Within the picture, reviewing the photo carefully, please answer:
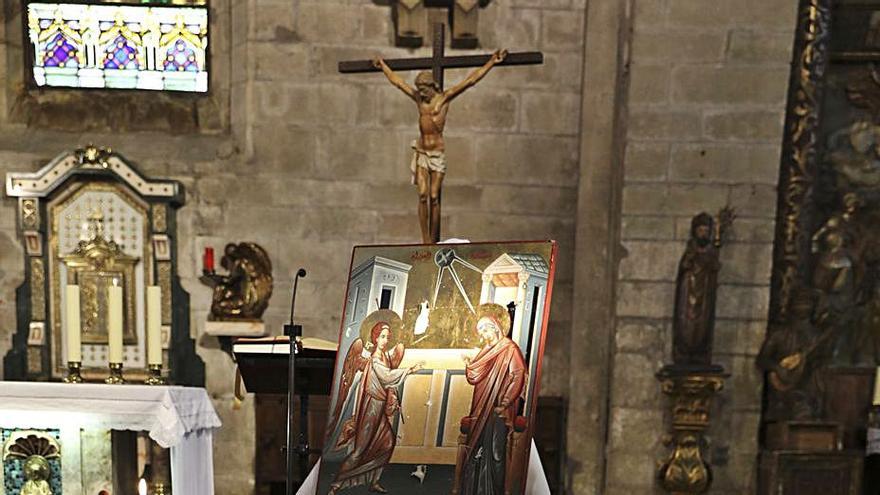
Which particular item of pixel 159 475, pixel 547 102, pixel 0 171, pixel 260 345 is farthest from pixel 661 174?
pixel 0 171

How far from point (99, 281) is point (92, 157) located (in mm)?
774

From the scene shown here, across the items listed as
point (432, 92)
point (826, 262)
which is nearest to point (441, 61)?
point (432, 92)

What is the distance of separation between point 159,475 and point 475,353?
Answer: 7.44 ft

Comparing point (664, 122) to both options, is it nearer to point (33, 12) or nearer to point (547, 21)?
point (547, 21)

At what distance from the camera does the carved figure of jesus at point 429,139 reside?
9.80ft

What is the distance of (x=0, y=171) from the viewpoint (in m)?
4.45

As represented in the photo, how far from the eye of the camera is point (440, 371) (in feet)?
7.99

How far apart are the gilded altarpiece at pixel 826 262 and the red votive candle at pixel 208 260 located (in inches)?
135

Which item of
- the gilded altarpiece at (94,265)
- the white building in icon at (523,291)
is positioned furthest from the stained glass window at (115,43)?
the white building in icon at (523,291)

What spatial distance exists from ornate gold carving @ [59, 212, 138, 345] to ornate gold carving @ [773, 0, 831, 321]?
4.03m

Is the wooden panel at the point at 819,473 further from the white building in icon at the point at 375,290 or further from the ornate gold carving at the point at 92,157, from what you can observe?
the ornate gold carving at the point at 92,157

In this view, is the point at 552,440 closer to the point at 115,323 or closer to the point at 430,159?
the point at 430,159

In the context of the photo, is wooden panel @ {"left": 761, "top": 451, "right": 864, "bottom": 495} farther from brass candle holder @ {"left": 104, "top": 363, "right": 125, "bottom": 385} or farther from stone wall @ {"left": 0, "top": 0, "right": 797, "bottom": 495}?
brass candle holder @ {"left": 104, "top": 363, "right": 125, "bottom": 385}

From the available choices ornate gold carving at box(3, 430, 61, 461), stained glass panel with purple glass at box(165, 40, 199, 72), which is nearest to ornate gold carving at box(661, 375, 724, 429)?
ornate gold carving at box(3, 430, 61, 461)
